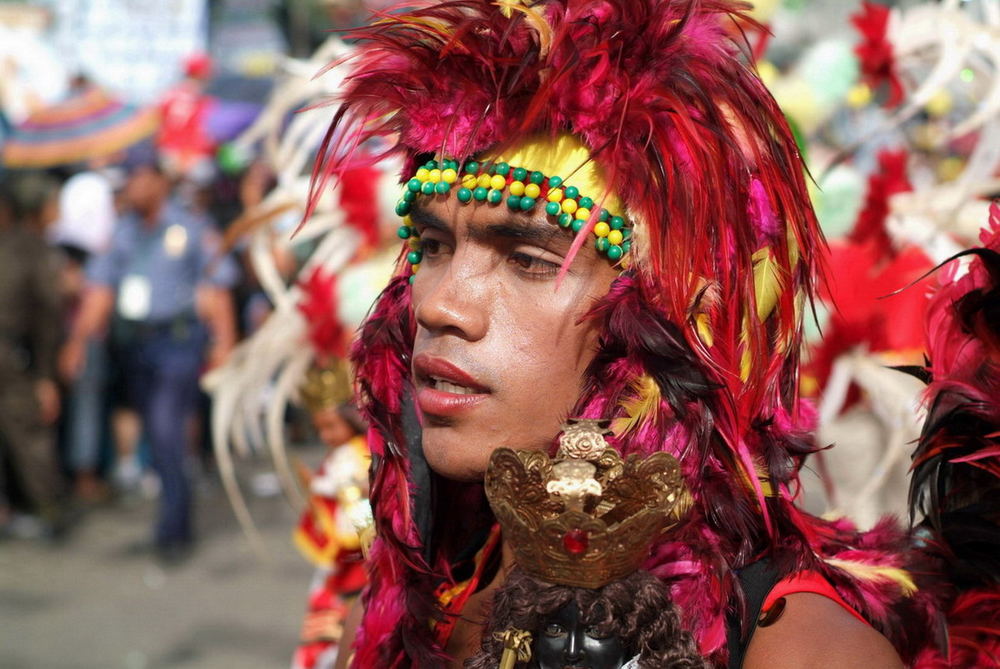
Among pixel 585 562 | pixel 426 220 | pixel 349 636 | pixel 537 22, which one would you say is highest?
pixel 537 22

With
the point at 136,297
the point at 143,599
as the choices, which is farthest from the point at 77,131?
the point at 143,599

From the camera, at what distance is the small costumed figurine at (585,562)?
4.60 feet

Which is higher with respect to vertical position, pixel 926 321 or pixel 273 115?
pixel 926 321

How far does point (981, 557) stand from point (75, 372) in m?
7.24

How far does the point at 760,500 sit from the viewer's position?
1.61 m

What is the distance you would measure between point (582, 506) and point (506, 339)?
31cm

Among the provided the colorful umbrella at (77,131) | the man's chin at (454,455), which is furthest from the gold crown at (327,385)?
the colorful umbrella at (77,131)

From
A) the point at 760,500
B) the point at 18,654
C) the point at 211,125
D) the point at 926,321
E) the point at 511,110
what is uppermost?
the point at 511,110

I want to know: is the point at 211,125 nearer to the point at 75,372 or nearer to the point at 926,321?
the point at 75,372

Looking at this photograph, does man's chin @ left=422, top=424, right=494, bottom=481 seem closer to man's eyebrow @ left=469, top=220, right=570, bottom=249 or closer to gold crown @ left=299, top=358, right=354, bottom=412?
man's eyebrow @ left=469, top=220, right=570, bottom=249

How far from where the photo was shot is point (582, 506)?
1.42 meters

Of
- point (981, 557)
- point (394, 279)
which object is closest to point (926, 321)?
point (981, 557)

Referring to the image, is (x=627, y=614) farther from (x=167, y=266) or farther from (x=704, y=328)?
(x=167, y=266)

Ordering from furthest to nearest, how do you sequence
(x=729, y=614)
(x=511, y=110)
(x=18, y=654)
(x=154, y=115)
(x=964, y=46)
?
(x=154, y=115), (x=18, y=654), (x=964, y=46), (x=511, y=110), (x=729, y=614)
